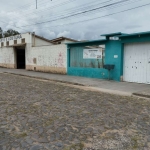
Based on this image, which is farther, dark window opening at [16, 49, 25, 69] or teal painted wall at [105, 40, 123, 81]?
dark window opening at [16, 49, 25, 69]

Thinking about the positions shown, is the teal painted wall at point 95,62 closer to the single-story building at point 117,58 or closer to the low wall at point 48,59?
the single-story building at point 117,58

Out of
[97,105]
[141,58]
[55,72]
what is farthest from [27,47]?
[97,105]

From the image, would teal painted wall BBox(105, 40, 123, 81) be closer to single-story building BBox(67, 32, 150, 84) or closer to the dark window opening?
single-story building BBox(67, 32, 150, 84)

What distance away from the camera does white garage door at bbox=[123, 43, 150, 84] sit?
11.8 m

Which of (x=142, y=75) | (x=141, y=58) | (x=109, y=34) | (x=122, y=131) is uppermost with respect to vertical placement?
(x=109, y=34)

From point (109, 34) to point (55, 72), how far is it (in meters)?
7.88

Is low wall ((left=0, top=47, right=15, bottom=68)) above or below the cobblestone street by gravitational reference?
above

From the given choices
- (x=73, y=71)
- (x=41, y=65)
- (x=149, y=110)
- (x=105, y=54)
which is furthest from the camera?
(x=41, y=65)

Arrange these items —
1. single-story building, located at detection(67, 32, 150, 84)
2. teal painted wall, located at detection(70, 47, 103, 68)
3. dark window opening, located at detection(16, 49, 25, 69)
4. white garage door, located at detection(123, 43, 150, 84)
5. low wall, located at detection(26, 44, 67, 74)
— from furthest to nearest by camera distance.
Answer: dark window opening, located at detection(16, 49, 25, 69)
low wall, located at detection(26, 44, 67, 74)
teal painted wall, located at detection(70, 47, 103, 68)
single-story building, located at detection(67, 32, 150, 84)
white garage door, located at detection(123, 43, 150, 84)

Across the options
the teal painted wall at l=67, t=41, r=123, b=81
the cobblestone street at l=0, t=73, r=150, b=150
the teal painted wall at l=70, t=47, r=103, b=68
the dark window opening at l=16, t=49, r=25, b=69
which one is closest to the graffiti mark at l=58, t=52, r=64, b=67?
the teal painted wall at l=67, t=41, r=123, b=81

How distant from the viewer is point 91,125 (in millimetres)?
4824

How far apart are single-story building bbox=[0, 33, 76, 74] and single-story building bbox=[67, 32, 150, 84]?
2.12 meters

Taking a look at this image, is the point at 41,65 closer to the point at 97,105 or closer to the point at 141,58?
the point at 141,58

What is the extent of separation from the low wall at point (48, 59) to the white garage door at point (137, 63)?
22.2 feet
